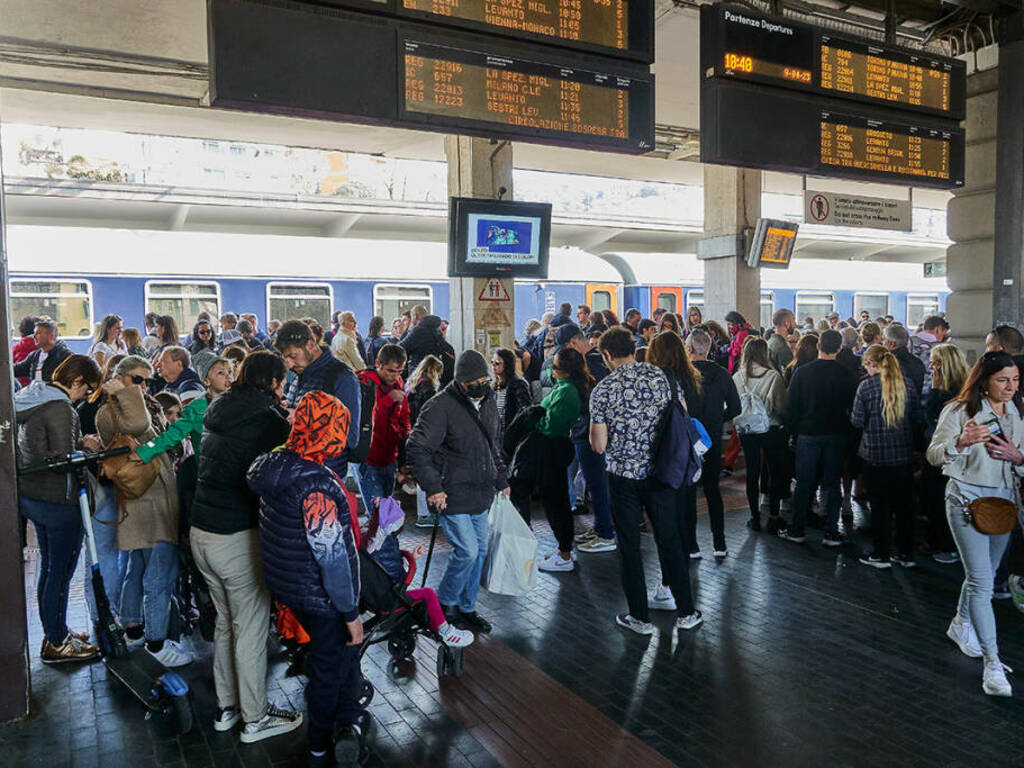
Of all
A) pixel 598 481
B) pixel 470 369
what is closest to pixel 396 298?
pixel 598 481

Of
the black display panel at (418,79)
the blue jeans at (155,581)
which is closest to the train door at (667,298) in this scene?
the black display panel at (418,79)

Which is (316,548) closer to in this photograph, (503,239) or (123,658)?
(123,658)

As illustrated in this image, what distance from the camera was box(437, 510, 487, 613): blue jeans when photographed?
198 inches

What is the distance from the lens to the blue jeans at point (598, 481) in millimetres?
6910

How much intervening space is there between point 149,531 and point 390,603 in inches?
59.1

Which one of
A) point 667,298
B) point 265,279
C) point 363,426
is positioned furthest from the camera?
point 667,298

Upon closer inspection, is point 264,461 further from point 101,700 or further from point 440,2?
point 440,2

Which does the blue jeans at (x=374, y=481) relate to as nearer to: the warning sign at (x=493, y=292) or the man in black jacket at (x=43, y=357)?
the man in black jacket at (x=43, y=357)

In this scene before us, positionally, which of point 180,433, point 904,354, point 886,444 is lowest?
point 886,444

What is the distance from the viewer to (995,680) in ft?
14.0

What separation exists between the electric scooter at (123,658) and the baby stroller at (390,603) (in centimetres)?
87

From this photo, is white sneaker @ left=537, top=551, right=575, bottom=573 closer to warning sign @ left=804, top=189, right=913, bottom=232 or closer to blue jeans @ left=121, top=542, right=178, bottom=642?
blue jeans @ left=121, top=542, right=178, bottom=642

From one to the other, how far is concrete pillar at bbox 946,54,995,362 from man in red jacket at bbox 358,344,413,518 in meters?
5.46

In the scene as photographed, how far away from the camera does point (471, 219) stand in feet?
30.6
